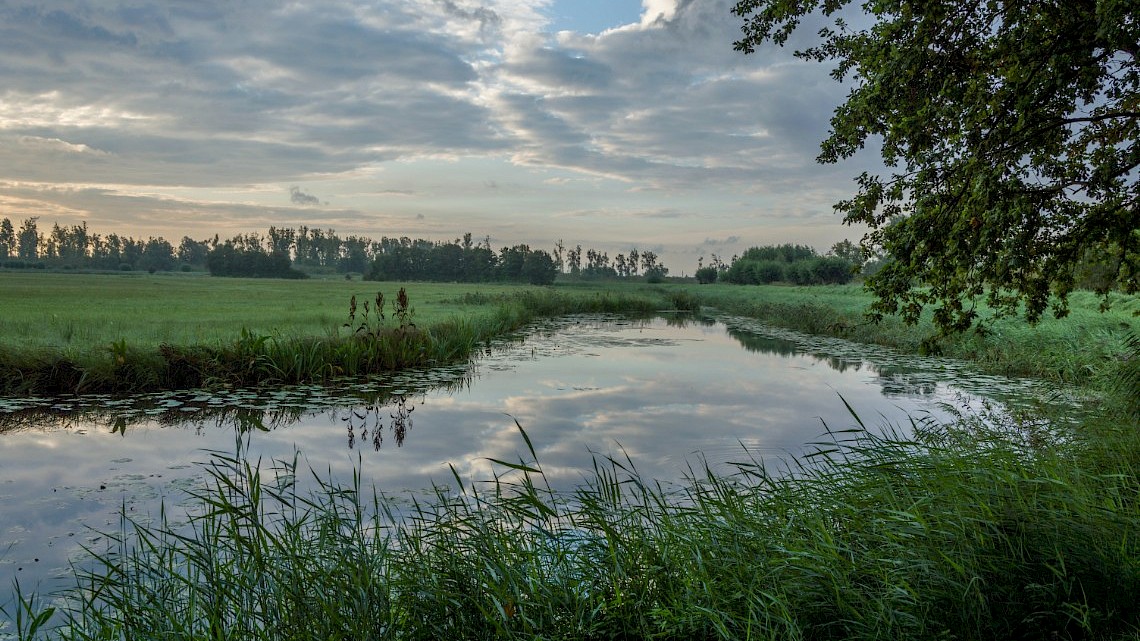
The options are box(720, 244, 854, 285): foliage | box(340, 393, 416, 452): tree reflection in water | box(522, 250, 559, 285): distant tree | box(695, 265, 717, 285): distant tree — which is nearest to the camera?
box(340, 393, 416, 452): tree reflection in water

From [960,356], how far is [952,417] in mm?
8745

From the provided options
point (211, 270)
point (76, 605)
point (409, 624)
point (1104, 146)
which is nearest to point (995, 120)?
point (1104, 146)

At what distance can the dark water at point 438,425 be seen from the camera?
6242 millimetres

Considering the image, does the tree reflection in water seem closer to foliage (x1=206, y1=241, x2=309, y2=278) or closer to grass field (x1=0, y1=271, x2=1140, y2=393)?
grass field (x1=0, y1=271, x2=1140, y2=393)

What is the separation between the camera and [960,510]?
147 inches

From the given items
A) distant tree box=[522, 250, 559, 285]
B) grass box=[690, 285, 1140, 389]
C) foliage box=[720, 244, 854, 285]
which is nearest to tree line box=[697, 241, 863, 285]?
foliage box=[720, 244, 854, 285]


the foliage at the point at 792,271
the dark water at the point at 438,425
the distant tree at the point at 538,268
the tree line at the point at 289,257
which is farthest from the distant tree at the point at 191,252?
the dark water at the point at 438,425

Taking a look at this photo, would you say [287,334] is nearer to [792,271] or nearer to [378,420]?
[378,420]

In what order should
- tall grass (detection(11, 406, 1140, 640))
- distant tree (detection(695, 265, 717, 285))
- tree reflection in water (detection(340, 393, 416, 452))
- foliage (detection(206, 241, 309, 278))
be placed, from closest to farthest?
tall grass (detection(11, 406, 1140, 640)), tree reflection in water (detection(340, 393, 416, 452)), foliage (detection(206, 241, 309, 278)), distant tree (detection(695, 265, 717, 285))

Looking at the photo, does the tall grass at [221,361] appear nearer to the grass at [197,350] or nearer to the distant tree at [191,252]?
the grass at [197,350]

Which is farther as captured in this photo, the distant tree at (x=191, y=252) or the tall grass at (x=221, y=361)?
the distant tree at (x=191, y=252)

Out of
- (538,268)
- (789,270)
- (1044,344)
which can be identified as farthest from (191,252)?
(1044,344)

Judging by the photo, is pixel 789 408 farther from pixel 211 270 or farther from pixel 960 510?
pixel 211 270

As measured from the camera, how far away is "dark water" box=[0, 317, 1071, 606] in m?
6.24
